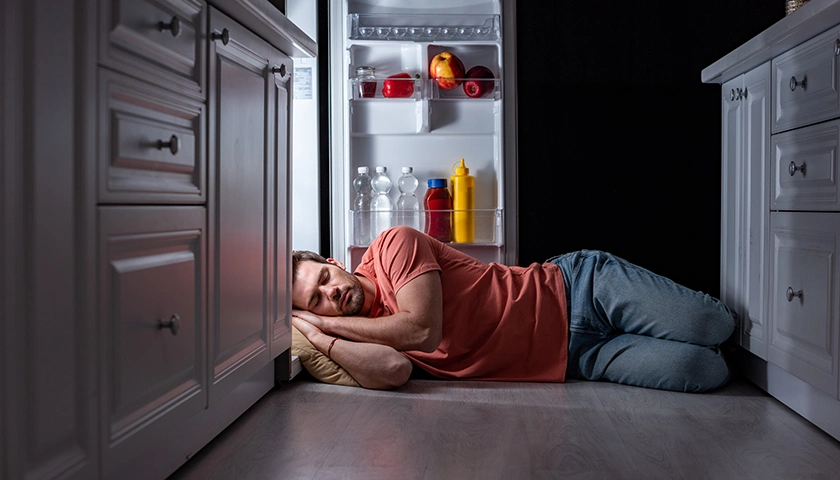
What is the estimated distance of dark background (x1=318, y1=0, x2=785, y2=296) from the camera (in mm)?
3176

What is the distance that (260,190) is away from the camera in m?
2.02

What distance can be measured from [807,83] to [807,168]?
22cm

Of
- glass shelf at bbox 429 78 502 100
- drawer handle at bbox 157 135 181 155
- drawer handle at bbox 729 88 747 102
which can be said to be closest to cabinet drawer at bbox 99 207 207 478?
drawer handle at bbox 157 135 181 155

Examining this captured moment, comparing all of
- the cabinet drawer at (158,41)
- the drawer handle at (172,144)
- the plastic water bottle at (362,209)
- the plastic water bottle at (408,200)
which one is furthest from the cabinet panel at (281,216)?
the plastic water bottle at (408,200)

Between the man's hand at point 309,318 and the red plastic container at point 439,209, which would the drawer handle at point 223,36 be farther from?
the red plastic container at point 439,209

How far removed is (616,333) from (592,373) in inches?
6.7

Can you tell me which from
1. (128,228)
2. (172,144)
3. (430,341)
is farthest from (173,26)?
(430,341)

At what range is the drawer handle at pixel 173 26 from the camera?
140 centimetres

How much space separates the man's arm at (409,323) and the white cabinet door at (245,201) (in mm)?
255

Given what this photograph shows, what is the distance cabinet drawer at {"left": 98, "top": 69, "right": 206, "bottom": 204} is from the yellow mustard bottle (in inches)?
62.6

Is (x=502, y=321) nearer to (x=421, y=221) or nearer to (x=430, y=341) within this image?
(x=430, y=341)

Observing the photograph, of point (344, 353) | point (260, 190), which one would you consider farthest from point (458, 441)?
point (260, 190)

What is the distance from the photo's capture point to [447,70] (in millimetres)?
3021

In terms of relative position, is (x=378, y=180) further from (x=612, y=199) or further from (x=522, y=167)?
(x=612, y=199)
